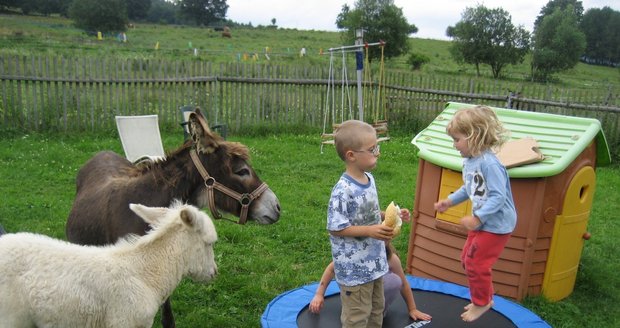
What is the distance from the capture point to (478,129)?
139 inches

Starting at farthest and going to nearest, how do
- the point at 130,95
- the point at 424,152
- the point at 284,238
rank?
the point at 130,95, the point at 284,238, the point at 424,152

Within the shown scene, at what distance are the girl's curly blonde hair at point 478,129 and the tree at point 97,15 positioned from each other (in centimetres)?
4945

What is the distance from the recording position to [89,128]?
472 inches

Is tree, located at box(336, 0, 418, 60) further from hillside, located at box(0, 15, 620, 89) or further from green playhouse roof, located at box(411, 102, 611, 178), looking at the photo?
green playhouse roof, located at box(411, 102, 611, 178)

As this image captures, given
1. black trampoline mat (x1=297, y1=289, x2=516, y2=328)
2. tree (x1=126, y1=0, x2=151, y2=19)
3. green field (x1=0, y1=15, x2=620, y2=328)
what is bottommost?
green field (x1=0, y1=15, x2=620, y2=328)

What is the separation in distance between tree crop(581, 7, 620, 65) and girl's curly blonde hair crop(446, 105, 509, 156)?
5286 centimetres

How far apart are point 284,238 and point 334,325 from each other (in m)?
2.75

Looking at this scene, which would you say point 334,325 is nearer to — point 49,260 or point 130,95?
point 49,260

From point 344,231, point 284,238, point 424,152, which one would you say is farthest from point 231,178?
point 284,238

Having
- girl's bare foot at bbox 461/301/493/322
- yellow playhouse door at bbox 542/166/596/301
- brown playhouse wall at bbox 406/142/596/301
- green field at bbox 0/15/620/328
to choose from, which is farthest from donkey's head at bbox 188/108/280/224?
yellow playhouse door at bbox 542/166/596/301

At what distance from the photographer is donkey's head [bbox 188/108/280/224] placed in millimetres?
3678

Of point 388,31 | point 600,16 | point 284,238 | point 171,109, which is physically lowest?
point 284,238

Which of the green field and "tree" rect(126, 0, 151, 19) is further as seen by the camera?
"tree" rect(126, 0, 151, 19)

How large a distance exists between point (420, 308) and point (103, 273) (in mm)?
2860
